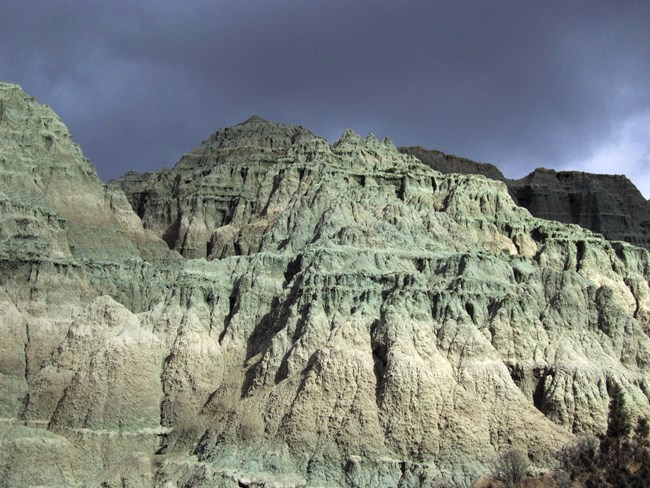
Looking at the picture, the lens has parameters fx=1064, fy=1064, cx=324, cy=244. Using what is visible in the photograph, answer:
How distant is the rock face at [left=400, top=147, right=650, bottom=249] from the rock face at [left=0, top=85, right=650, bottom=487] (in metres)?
33.8

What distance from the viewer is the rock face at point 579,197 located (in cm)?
11988

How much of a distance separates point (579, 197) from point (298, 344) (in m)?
70.9

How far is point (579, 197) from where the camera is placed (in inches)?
4902

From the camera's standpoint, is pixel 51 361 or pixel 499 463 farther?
pixel 51 361

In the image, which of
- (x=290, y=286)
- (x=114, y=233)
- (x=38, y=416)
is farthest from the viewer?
(x=114, y=233)

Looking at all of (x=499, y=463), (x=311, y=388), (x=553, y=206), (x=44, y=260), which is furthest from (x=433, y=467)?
(x=553, y=206)

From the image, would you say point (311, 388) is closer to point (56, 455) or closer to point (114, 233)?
point (56, 455)

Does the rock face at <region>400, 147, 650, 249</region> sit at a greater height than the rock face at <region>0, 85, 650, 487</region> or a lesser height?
greater

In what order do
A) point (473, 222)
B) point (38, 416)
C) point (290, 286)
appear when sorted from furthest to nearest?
point (473, 222), point (290, 286), point (38, 416)

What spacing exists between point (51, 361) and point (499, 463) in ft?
94.1

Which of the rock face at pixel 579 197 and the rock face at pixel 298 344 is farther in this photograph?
the rock face at pixel 579 197

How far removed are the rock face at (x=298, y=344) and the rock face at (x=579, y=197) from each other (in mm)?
33768

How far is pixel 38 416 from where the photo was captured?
6353cm

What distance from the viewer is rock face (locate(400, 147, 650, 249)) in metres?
120
